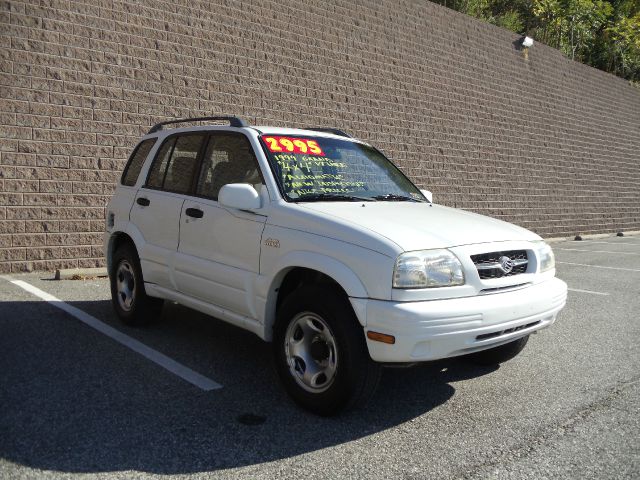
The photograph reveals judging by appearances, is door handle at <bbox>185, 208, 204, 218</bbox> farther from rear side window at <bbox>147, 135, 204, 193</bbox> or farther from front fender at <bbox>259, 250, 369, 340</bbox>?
front fender at <bbox>259, 250, 369, 340</bbox>

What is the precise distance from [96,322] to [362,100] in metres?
7.38

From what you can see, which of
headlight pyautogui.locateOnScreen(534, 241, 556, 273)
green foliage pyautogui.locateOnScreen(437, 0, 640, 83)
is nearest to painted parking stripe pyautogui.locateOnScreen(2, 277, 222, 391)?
headlight pyautogui.locateOnScreen(534, 241, 556, 273)

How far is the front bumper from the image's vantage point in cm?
339

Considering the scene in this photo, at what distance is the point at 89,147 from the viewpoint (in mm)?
8180

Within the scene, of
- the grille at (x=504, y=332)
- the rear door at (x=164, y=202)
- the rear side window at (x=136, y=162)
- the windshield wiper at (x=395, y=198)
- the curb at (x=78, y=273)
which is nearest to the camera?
the grille at (x=504, y=332)

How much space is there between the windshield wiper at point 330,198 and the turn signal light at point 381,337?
3.82ft

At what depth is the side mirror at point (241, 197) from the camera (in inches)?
162

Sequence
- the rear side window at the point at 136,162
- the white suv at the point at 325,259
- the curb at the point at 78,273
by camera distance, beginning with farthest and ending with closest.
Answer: the curb at the point at 78,273 < the rear side window at the point at 136,162 < the white suv at the point at 325,259

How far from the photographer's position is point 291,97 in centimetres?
1037

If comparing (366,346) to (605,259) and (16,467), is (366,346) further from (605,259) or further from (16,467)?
(605,259)

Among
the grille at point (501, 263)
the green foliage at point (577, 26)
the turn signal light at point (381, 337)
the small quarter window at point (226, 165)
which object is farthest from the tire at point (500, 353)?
the green foliage at point (577, 26)

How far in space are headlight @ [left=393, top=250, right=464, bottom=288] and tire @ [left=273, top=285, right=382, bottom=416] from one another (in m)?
0.38

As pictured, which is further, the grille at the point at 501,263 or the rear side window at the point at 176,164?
the rear side window at the point at 176,164

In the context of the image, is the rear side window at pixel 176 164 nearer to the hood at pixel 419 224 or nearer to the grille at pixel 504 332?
the hood at pixel 419 224
